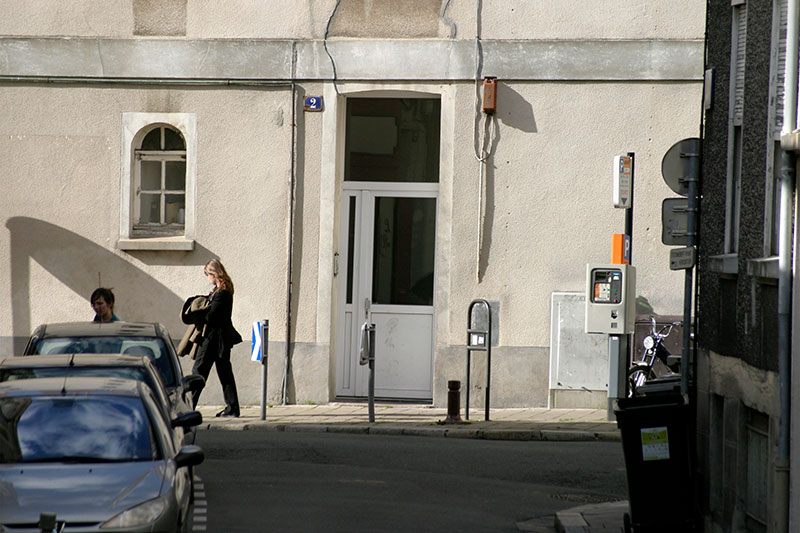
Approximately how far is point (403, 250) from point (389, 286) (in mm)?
555

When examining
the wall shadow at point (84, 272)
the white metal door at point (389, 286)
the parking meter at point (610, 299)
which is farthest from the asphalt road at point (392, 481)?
the wall shadow at point (84, 272)

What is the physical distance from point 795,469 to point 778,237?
5.27 feet

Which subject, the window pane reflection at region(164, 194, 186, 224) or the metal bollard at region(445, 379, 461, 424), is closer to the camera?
the metal bollard at region(445, 379, 461, 424)

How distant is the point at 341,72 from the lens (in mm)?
17297

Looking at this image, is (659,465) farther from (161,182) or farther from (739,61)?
(161,182)

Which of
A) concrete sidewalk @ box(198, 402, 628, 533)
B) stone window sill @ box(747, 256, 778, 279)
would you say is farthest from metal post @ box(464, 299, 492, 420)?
stone window sill @ box(747, 256, 778, 279)

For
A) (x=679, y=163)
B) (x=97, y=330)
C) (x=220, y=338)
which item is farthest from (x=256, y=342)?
(x=679, y=163)

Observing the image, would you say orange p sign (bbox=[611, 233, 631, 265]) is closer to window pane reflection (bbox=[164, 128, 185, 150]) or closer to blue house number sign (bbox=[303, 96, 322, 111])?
blue house number sign (bbox=[303, 96, 322, 111])

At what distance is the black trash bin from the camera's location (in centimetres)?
880

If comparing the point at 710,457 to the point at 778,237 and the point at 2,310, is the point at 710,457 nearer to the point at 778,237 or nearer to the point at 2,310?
the point at 778,237

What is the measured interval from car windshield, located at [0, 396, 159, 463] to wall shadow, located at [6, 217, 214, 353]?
967 centimetres

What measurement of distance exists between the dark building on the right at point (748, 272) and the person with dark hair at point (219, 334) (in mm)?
7283

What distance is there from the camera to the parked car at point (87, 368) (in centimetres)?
897

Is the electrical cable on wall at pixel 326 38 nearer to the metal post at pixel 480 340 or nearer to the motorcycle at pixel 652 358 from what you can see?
the metal post at pixel 480 340
